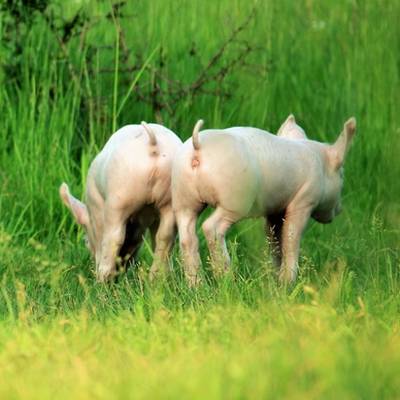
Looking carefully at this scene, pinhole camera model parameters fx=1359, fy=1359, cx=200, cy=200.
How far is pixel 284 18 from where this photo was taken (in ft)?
32.9

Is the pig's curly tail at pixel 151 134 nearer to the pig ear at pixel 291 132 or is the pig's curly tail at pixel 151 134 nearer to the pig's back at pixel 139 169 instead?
the pig's back at pixel 139 169

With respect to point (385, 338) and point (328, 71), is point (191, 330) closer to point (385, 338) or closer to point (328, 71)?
point (385, 338)

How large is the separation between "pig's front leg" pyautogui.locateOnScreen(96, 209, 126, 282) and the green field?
0.12 metres

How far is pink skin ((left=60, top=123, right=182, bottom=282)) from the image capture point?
20.8ft

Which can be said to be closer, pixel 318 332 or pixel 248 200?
pixel 318 332

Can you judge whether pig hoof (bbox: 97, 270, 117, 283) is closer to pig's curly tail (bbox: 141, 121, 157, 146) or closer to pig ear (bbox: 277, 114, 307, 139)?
pig's curly tail (bbox: 141, 121, 157, 146)

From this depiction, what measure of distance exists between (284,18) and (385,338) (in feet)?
19.2

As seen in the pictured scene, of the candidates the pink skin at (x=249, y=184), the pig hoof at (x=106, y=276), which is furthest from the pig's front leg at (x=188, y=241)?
the pig hoof at (x=106, y=276)

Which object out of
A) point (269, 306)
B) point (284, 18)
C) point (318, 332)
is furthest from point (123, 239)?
point (284, 18)

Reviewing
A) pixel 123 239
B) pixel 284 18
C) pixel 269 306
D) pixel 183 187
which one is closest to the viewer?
pixel 269 306

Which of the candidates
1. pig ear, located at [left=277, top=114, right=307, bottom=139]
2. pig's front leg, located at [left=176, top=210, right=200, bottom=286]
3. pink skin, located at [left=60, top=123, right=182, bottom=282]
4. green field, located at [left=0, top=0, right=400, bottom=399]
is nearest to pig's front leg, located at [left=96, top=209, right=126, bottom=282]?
pink skin, located at [left=60, top=123, right=182, bottom=282]

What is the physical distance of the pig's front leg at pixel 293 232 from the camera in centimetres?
648

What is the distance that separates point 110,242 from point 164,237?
0.26m

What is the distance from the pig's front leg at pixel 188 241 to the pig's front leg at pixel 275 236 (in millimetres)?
607
